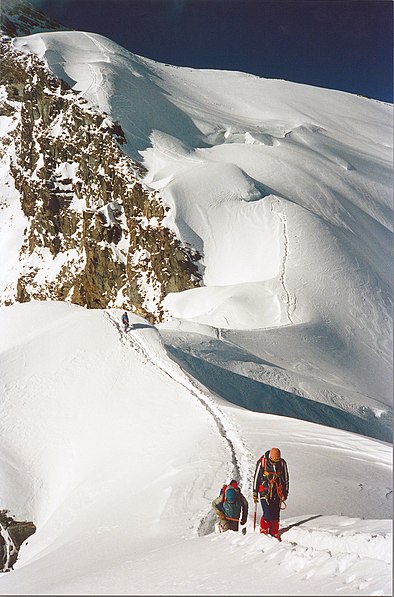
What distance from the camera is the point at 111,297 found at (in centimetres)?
4812

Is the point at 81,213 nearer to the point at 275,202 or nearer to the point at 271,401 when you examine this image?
the point at 275,202

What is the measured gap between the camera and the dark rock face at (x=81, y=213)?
143 feet

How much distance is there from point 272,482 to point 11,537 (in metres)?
7.69

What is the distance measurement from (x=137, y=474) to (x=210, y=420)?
2313 mm

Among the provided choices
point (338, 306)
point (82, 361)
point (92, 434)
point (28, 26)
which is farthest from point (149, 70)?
point (92, 434)

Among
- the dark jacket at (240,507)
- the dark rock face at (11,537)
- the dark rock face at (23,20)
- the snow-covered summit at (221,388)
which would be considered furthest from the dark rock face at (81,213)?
the dark jacket at (240,507)

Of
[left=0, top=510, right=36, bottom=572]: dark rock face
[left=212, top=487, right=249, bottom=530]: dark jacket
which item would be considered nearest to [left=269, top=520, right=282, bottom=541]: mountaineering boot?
[left=212, top=487, right=249, bottom=530]: dark jacket

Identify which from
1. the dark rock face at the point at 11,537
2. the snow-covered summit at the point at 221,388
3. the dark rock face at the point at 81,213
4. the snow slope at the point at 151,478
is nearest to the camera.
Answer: the snow slope at the point at 151,478

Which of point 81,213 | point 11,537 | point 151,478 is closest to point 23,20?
point 81,213

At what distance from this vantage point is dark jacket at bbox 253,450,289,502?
633 centimetres

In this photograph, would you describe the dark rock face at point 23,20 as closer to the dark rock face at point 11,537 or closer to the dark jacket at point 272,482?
the dark rock face at point 11,537

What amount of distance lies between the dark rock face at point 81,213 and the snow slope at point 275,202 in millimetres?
1754

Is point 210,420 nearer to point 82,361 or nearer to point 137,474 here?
point 137,474

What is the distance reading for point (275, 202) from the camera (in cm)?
3912
